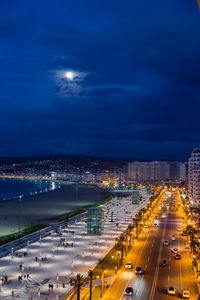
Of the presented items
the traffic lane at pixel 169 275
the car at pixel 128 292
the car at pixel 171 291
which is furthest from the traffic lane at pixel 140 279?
the car at pixel 171 291

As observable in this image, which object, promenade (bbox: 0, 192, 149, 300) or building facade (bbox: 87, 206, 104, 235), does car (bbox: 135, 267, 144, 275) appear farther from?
building facade (bbox: 87, 206, 104, 235)

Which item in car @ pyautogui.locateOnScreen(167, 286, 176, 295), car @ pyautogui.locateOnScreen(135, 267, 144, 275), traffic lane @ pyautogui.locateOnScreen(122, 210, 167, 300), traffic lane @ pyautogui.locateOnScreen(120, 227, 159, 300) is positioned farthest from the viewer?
car @ pyautogui.locateOnScreen(135, 267, 144, 275)

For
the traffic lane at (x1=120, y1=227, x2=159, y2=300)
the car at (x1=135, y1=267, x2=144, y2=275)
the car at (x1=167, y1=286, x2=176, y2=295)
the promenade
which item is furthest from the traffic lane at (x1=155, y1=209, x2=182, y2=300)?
the promenade

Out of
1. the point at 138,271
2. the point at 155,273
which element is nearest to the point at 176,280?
the point at 155,273

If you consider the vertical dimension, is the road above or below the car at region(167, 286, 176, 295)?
below

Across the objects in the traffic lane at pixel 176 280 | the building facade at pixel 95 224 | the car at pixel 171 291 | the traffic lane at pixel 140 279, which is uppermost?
the building facade at pixel 95 224

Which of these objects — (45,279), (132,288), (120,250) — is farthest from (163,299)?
(120,250)

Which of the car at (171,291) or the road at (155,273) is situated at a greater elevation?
the car at (171,291)

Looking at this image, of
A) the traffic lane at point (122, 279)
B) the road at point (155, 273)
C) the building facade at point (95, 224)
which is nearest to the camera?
the traffic lane at point (122, 279)

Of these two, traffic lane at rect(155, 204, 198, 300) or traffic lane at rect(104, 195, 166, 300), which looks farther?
traffic lane at rect(155, 204, 198, 300)

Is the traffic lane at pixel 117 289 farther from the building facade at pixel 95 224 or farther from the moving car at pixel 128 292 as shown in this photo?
the building facade at pixel 95 224

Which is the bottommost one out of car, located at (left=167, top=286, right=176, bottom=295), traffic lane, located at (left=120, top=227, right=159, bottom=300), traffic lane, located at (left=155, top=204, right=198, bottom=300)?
traffic lane, located at (left=155, top=204, right=198, bottom=300)
